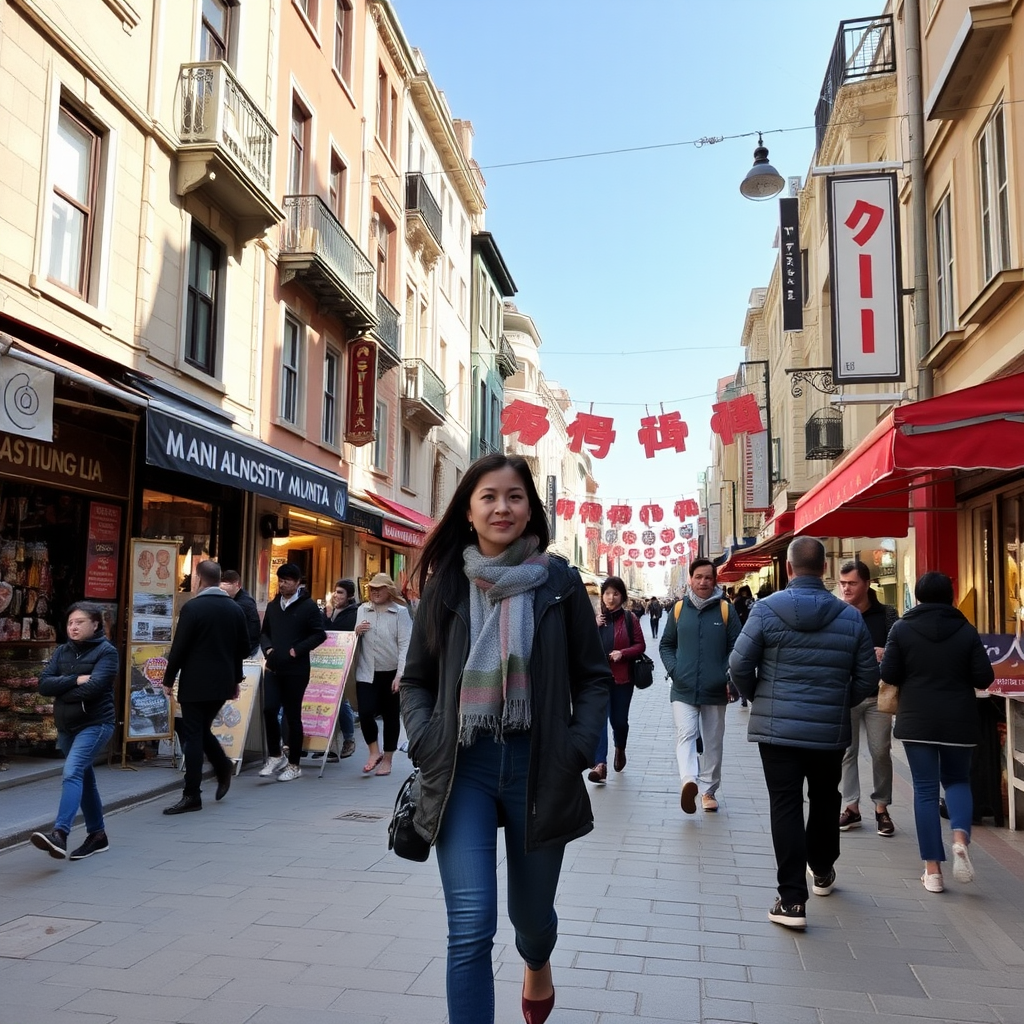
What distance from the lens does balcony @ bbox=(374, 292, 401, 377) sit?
20438 millimetres

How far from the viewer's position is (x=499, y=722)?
303cm

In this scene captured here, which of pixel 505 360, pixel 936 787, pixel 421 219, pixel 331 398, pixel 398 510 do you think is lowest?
pixel 936 787

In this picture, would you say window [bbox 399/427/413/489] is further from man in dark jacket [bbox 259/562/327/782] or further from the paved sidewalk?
the paved sidewalk

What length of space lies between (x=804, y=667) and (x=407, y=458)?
67.5ft

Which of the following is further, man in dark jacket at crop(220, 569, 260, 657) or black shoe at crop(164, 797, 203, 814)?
man in dark jacket at crop(220, 569, 260, 657)

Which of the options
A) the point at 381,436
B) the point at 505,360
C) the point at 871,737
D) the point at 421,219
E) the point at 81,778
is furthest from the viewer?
the point at 505,360

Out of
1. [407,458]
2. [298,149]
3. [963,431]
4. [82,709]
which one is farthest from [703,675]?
[407,458]

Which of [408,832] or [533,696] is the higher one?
[533,696]

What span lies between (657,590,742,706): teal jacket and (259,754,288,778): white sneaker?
3865mm

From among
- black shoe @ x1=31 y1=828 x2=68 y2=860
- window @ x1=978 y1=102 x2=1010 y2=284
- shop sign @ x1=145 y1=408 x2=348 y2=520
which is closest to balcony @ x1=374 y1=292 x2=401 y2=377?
shop sign @ x1=145 y1=408 x2=348 y2=520

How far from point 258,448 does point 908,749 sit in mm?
7620

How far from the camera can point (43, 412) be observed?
7746 millimetres

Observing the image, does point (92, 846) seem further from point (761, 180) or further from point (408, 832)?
point (761, 180)

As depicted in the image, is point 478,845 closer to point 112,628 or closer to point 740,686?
point 740,686
